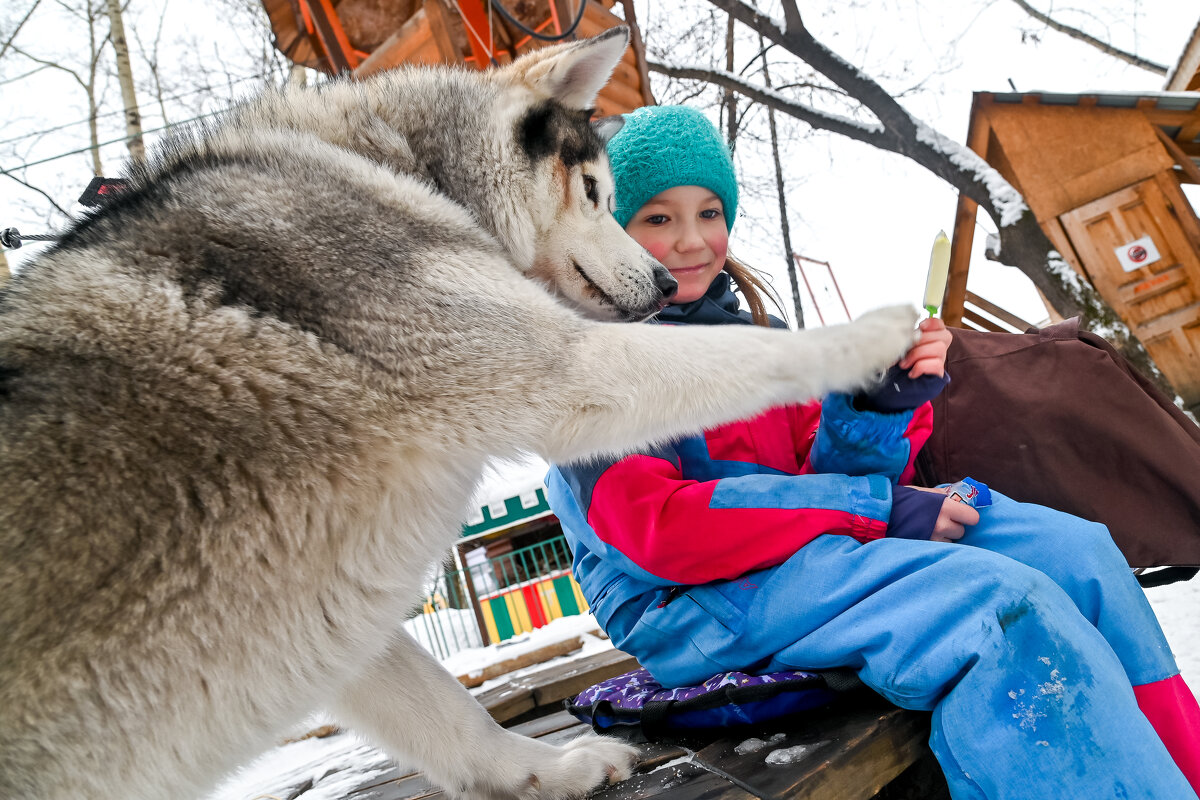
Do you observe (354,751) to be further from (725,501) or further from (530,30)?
(530,30)

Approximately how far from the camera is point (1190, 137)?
7164mm

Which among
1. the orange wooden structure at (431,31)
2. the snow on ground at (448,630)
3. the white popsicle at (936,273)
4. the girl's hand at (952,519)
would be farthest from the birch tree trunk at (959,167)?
the snow on ground at (448,630)

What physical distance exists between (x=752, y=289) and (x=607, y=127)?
75 cm

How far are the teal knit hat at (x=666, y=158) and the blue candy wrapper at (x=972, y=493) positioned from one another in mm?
1238

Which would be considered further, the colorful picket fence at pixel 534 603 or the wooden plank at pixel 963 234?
the colorful picket fence at pixel 534 603

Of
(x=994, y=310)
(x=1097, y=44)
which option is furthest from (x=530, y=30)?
(x=1097, y=44)

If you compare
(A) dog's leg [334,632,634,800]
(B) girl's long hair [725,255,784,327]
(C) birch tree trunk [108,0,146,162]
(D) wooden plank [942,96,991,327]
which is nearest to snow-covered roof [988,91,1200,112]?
(D) wooden plank [942,96,991,327]

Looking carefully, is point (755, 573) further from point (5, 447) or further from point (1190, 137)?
point (1190, 137)

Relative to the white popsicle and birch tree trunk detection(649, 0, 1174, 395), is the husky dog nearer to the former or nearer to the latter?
the white popsicle

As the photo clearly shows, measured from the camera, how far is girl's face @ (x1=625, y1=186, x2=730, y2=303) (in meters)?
2.32

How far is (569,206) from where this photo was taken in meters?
1.96

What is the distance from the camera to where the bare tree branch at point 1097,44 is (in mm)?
13094

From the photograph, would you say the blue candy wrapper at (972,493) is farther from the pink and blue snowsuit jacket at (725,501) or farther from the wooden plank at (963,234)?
the wooden plank at (963,234)

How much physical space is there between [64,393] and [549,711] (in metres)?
3.10
